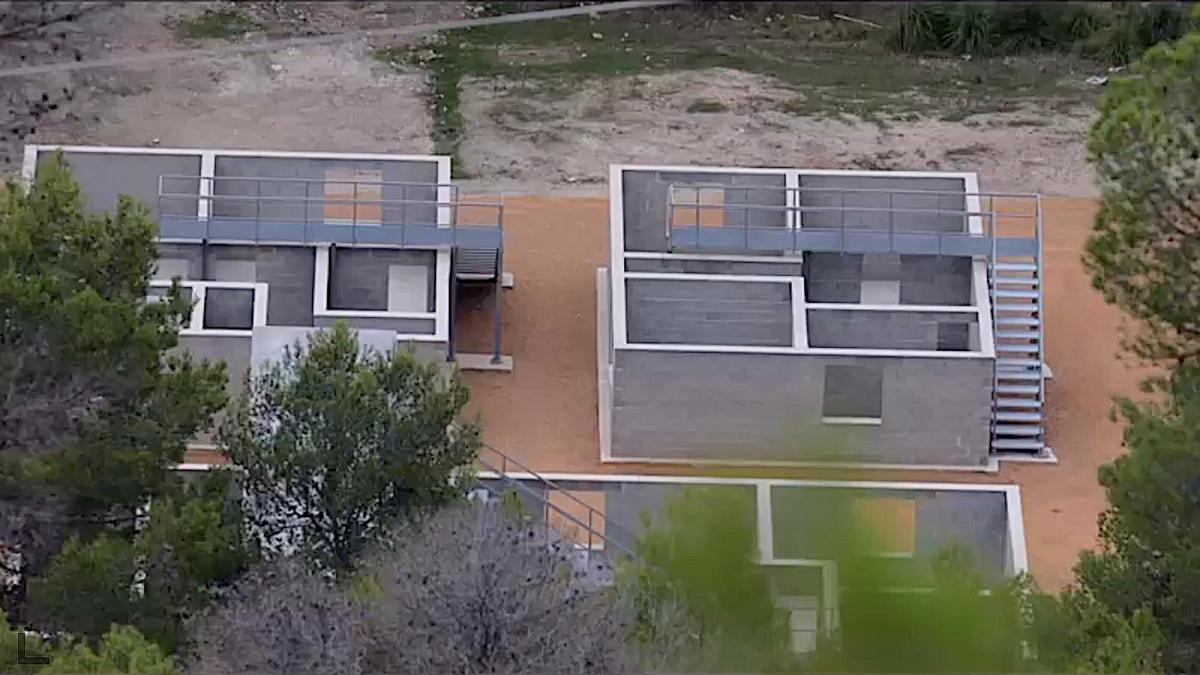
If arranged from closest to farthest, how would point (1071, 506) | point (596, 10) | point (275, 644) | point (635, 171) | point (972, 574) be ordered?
point (972, 574) < point (275, 644) < point (1071, 506) < point (635, 171) < point (596, 10)

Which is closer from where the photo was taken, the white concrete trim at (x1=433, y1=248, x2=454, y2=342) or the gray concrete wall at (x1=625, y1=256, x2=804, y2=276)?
the white concrete trim at (x1=433, y1=248, x2=454, y2=342)

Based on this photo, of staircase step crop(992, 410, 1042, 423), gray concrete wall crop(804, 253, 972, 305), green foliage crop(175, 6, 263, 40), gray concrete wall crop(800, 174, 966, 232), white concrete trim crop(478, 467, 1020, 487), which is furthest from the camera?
green foliage crop(175, 6, 263, 40)

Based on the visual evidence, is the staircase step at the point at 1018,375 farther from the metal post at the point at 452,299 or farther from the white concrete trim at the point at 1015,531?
the metal post at the point at 452,299

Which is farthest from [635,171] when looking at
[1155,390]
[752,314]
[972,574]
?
[972,574]

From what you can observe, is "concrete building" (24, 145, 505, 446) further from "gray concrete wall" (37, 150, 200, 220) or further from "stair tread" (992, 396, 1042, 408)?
"stair tread" (992, 396, 1042, 408)

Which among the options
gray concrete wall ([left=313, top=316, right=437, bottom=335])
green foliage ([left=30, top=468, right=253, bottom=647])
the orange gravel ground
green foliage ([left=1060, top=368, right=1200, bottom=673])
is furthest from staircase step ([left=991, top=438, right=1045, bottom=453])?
green foliage ([left=30, top=468, right=253, bottom=647])

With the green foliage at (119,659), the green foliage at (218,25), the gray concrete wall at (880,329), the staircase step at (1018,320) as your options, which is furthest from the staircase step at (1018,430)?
the green foliage at (218,25)

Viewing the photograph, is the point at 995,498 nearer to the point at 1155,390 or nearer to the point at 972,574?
the point at 1155,390
